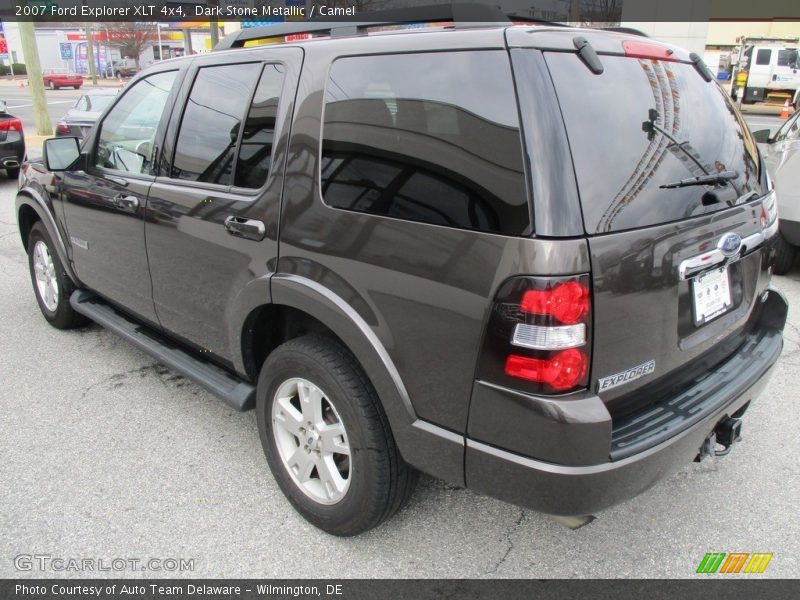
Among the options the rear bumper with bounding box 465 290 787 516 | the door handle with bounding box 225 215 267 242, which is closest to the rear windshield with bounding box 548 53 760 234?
the rear bumper with bounding box 465 290 787 516

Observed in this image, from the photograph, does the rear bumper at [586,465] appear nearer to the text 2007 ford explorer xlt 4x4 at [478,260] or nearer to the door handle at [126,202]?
the text 2007 ford explorer xlt 4x4 at [478,260]

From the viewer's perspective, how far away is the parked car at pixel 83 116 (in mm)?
11326

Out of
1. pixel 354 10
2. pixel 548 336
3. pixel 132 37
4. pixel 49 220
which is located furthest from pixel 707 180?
pixel 132 37

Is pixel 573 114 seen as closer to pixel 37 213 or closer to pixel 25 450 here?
pixel 25 450

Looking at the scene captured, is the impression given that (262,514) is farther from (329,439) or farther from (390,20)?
(390,20)

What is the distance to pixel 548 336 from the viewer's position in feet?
5.62

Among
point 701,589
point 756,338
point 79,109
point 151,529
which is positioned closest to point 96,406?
point 151,529

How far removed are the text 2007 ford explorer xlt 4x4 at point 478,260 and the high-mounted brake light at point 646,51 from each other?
0.04ft

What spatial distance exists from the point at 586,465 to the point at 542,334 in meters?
0.41

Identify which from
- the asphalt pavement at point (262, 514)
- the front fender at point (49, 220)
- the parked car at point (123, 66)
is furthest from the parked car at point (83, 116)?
the parked car at point (123, 66)

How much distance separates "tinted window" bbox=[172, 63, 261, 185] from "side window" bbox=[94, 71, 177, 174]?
0.29 metres

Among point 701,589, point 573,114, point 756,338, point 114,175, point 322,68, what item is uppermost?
point 322,68

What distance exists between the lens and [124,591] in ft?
7.39

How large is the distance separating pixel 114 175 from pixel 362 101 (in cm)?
195
